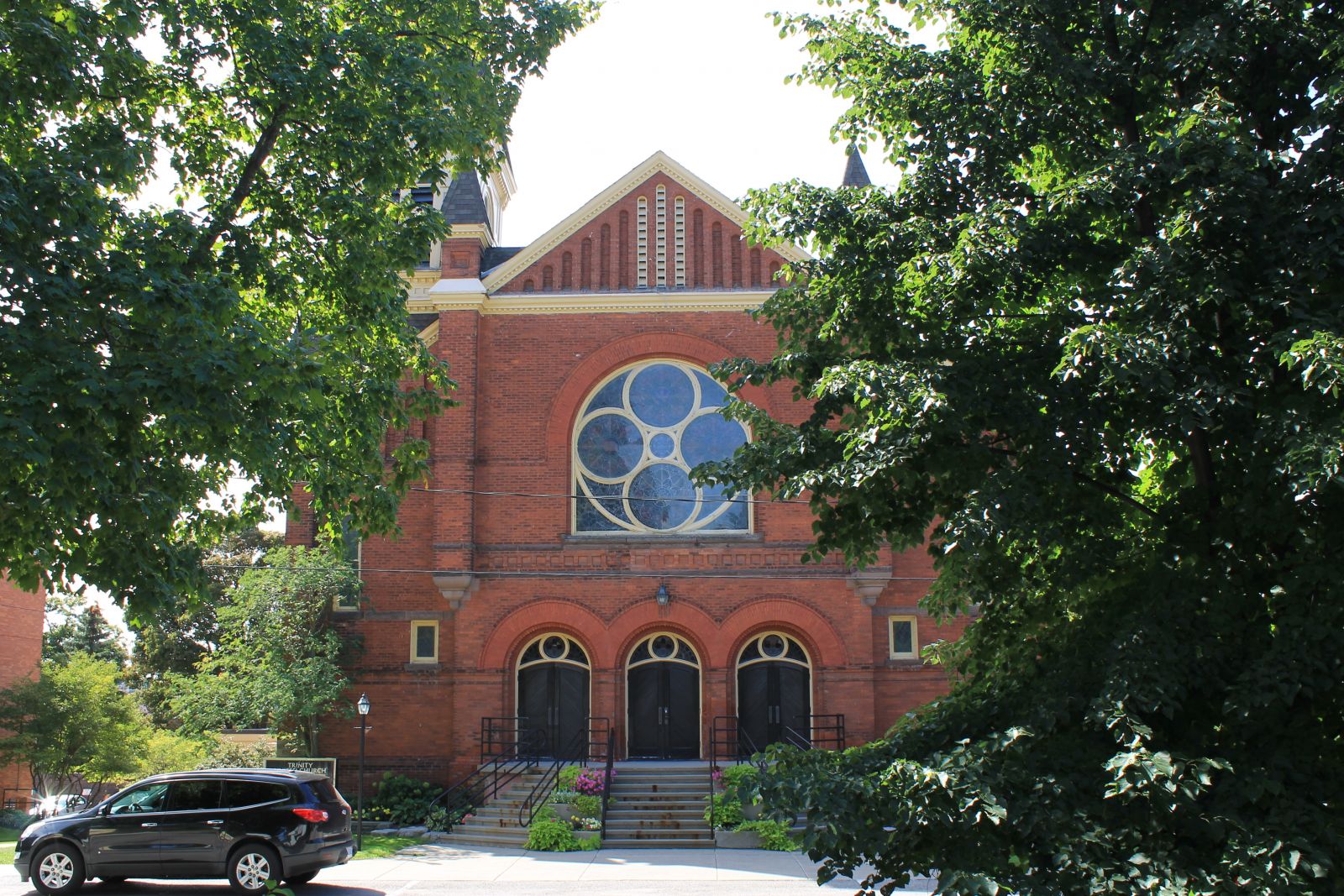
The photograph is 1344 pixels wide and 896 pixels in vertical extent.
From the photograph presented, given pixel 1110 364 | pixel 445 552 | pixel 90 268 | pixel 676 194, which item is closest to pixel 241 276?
pixel 90 268

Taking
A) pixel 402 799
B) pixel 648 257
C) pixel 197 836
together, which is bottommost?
pixel 402 799

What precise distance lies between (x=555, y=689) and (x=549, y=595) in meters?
1.99

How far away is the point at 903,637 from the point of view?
2469 cm

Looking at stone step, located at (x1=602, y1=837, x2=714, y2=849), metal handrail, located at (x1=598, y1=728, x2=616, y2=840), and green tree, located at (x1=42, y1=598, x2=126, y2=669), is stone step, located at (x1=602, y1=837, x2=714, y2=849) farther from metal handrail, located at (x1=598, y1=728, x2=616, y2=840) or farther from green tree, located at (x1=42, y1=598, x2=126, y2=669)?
green tree, located at (x1=42, y1=598, x2=126, y2=669)

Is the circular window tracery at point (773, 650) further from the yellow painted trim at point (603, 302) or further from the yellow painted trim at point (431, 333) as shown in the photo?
the yellow painted trim at point (431, 333)

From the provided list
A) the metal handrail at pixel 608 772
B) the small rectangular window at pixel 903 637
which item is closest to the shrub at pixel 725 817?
the metal handrail at pixel 608 772

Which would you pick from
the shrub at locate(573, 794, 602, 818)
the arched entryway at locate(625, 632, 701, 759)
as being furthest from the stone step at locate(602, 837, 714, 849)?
the arched entryway at locate(625, 632, 701, 759)

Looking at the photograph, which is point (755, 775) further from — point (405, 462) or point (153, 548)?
point (405, 462)

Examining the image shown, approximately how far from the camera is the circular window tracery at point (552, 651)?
2466 cm

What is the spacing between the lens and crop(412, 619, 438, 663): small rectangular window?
24.8 meters

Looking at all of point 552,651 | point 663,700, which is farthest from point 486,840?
point 663,700

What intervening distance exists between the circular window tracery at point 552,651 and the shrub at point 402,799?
123 inches

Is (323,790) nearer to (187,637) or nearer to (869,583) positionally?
(869,583)

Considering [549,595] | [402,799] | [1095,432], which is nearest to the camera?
[1095,432]
